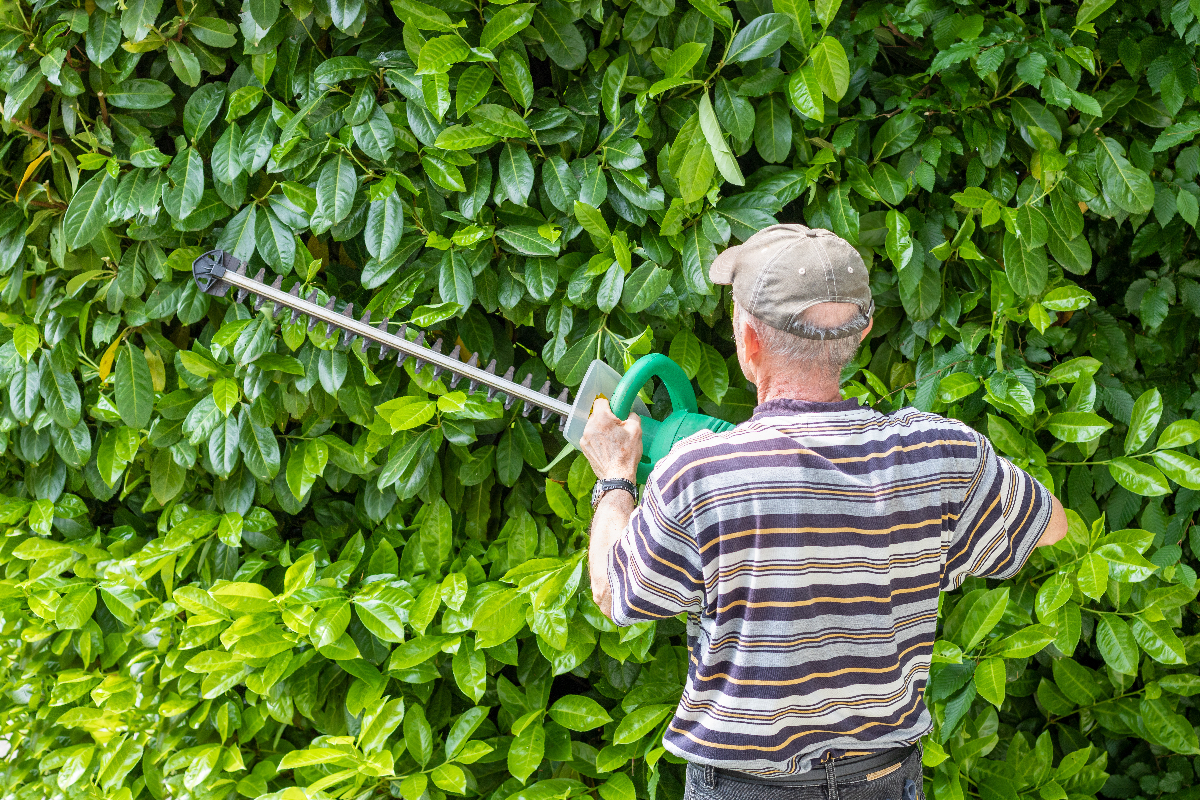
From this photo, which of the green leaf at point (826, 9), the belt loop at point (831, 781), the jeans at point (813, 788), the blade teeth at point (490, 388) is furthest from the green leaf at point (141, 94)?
the belt loop at point (831, 781)

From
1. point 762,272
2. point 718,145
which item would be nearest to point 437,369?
point 718,145

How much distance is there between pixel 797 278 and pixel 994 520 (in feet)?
1.61

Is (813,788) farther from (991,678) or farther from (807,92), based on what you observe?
(807,92)

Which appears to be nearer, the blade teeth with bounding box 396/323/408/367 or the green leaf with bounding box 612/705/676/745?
the blade teeth with bounding box 396/323/408/367

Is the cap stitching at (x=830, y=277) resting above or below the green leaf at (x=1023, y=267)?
above

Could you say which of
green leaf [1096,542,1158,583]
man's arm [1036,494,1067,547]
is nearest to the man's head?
man's arm [1036,494,1067,547]

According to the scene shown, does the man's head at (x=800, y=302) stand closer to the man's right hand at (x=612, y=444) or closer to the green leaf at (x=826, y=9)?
the man's right hand at (x=612, y=444)

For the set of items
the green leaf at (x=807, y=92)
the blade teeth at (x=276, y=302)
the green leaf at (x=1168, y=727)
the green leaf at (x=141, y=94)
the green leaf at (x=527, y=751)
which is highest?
the green leaf at (x=141, y=94)

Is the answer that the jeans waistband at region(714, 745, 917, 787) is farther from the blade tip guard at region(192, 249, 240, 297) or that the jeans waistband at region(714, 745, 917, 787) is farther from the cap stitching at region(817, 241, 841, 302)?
the blade tip guard at region(192, 249, 240, 297)

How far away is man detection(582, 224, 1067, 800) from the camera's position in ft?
3.82

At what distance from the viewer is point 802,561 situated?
3.86 ft

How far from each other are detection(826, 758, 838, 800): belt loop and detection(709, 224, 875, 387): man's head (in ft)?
1.86

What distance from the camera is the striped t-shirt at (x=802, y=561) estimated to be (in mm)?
1160

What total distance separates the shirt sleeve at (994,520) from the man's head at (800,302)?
0.28 metres
